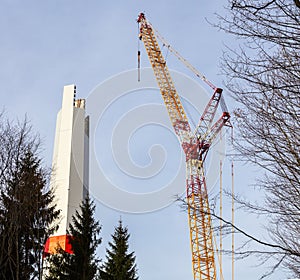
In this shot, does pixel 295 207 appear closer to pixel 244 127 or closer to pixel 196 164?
pixel 244 127

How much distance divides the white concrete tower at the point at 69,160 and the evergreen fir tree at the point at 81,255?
5.10 feet

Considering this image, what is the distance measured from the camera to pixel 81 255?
16.0 meters

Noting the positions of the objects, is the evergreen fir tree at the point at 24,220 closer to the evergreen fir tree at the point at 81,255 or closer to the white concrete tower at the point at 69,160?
the evergreen fir tree at the point at 81,255

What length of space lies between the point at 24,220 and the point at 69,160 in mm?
11024

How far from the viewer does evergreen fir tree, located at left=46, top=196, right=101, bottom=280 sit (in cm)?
1523

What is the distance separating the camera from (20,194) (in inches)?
346

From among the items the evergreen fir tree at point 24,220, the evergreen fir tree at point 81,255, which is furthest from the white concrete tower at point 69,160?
the evergreen fir tree at point 24,220

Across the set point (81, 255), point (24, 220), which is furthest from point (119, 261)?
point (24, 220)

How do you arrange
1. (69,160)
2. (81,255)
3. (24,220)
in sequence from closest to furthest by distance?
(24,220) < (81,255) < (69,160)

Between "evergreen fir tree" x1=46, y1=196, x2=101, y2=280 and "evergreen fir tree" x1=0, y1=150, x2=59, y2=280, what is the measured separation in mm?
5495

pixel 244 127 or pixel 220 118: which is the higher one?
pixel 220 118

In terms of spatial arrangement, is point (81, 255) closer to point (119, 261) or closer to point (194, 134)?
point (119, 261)

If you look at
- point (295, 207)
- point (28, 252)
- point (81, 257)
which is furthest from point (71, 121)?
point (295, 207)

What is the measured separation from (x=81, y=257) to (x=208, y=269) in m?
15.2
